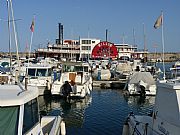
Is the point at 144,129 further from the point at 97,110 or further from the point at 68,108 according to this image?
the point at 68,108

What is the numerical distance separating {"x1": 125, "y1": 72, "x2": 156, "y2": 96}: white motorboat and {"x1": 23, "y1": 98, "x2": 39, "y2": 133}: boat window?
22.6 meters

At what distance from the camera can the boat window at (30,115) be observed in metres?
6.31

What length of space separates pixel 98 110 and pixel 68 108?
241cm

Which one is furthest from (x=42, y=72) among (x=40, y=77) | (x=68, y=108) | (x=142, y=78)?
(x=142, y=78)

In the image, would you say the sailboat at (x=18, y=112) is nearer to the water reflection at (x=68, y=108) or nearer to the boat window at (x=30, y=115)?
the boat window at (x=30, y=115)

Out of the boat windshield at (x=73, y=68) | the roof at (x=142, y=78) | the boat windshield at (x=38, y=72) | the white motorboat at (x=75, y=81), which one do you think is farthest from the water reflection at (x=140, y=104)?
the boat windshield at (x=38, y=72)

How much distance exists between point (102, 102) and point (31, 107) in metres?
19.7

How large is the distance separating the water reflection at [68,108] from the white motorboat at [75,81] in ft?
2.27

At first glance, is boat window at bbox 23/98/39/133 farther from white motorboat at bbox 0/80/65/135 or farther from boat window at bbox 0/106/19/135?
boat window at bbox 0/106/19/135

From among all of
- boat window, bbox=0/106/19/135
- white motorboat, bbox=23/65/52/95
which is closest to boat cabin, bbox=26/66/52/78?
white motorboat, bbox=23/65/52/95

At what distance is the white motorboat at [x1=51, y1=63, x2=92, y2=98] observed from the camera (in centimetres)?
2638

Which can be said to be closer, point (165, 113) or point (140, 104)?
point (165, 113)

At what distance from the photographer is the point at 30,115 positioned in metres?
6.82

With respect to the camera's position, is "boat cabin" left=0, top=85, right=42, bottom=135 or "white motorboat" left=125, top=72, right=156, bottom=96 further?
"white motorboat" left=125, top=72, right=156, bottom=96
